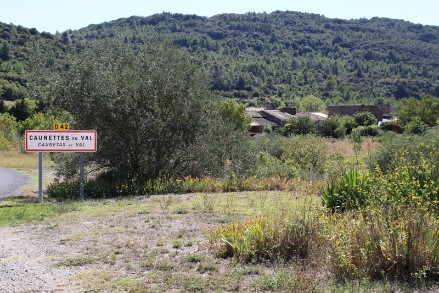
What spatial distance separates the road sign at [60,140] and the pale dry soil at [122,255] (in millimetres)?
3328

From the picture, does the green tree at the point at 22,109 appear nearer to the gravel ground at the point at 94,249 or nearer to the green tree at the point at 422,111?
the green tree at the point at 422,111

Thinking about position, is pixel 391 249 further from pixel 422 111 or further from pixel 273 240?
pixel 422 111

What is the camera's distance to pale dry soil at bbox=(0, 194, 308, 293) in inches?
233

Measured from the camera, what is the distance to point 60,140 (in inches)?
538

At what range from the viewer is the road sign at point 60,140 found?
1342cm

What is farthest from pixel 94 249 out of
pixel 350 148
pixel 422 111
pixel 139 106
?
pixel 422 111

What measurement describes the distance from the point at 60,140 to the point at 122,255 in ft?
24.1

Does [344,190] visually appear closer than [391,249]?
No

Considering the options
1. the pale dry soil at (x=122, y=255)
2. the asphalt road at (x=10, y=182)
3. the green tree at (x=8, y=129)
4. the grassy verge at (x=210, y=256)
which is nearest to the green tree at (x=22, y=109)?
the green tree at (x=8, y=129)

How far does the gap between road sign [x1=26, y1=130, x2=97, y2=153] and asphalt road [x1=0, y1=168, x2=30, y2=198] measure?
4292mm

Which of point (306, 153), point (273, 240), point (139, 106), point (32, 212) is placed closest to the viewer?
point (273, 240)

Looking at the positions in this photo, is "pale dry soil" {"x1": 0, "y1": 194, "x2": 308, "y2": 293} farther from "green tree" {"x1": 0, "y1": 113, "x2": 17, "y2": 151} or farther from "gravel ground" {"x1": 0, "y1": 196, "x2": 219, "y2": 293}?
"green tree" {"x1": 0, "y1": 113, "x2": 17, "y2": 151}

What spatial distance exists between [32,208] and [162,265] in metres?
6.72

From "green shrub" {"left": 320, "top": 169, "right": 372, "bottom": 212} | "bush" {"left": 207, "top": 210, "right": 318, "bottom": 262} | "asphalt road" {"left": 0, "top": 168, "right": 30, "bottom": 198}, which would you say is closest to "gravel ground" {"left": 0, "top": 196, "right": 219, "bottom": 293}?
"bush" {"left": 207, "top": 210, "right": 318, "bottom": 262}
